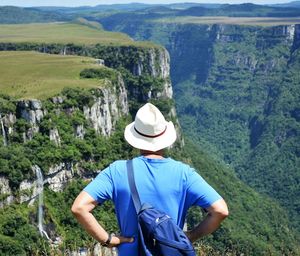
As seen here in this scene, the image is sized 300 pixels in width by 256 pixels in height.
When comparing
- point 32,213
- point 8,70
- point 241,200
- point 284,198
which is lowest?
point 284,198

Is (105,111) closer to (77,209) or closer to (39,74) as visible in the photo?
(39,74)

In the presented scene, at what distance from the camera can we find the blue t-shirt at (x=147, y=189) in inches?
327

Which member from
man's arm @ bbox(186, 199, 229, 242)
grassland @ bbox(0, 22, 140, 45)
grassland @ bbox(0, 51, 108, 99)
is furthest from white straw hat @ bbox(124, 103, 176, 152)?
grassland @ bbox(0, 22, 140, 45)

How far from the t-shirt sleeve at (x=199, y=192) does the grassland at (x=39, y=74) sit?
46.5 meters

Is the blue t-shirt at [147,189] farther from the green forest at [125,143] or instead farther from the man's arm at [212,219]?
the green forest at [125,143]

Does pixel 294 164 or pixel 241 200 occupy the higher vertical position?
pixel 241 200

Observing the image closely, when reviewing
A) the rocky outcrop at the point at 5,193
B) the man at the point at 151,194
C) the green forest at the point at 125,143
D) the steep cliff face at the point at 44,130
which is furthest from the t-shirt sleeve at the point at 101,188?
the steep cliff face at the point at 44,130

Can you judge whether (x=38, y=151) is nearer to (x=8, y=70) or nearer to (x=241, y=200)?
(x=8, y=70)

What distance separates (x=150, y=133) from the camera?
866 cm

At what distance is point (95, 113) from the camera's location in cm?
5972

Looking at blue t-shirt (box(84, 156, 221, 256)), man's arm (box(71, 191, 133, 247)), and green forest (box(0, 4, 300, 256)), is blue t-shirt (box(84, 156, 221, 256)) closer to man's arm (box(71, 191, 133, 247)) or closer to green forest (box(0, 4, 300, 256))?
man's arm (box(71, 191, 133, 247))

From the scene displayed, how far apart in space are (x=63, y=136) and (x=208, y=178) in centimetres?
5004

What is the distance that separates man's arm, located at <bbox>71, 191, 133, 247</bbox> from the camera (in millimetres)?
8016

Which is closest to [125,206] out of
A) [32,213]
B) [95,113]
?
[32,213]
